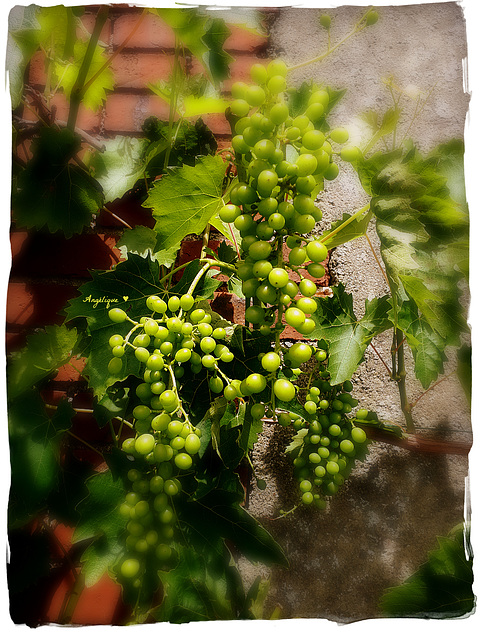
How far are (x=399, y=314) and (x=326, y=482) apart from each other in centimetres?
29

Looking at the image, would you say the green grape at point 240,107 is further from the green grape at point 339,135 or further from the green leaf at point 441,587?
the green leaf at point 441,587

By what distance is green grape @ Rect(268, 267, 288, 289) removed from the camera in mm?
434

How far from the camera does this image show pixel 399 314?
0.58m

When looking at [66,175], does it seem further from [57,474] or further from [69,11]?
[57,474]

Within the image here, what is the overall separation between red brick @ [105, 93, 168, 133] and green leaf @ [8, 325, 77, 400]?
391mm

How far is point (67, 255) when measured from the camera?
76cm

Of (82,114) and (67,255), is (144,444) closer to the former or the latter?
(67,255)

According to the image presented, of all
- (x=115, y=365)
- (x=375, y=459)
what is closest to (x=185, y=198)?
(x=115, y=365)

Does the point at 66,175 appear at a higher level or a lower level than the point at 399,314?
higher

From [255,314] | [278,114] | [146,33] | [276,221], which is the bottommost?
[255,314]

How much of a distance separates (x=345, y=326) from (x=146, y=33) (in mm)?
635

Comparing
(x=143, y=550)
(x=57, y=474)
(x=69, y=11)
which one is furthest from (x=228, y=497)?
(x=69, y=11)

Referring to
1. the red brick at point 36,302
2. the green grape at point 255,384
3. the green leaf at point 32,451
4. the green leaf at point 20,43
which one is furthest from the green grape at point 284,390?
the green leaf at point 20,43

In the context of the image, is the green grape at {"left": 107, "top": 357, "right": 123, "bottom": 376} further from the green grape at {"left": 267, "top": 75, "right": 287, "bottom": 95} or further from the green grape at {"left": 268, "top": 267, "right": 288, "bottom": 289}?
the green grape at {"left": 267, "top": 75, "right": 287, "bottom": 95}
